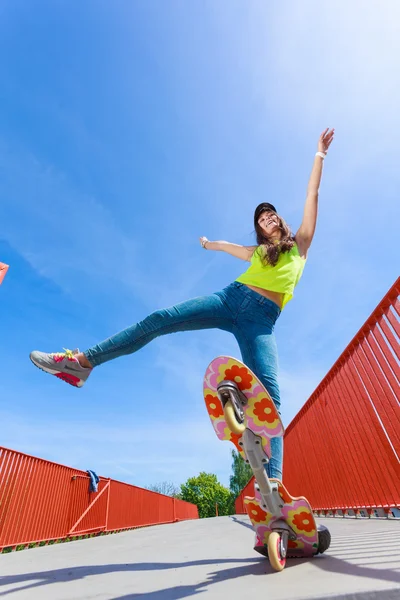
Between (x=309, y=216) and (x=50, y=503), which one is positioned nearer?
(x=309, y=216)

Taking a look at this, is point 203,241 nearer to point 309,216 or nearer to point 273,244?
point 273,244

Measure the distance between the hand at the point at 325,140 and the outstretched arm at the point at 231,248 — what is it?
0.77m

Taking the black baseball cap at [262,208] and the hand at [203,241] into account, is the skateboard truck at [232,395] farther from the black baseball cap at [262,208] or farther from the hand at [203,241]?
the hand at [203,241]

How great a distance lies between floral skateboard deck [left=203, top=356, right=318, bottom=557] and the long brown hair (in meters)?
0.79

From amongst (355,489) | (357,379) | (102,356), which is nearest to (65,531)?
(355,489)

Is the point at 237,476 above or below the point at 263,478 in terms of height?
above

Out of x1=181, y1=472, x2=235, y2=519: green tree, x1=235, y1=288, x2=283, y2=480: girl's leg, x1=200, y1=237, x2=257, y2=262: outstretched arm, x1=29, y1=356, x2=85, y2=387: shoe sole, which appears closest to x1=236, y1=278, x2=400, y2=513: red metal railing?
x1=200, y1=237, x2=257, y2=262: outstretched arm

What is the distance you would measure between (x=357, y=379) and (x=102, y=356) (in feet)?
9.86

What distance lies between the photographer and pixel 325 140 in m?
2.34

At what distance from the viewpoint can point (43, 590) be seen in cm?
135

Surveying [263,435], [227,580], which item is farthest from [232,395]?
[227,580]

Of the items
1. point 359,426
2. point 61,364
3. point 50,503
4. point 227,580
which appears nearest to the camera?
point 227,580

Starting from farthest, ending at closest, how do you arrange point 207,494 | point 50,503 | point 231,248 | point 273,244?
point 207,494 < point 50,503 < point 231,248 < point 273,244

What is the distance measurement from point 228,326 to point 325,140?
1.42m
